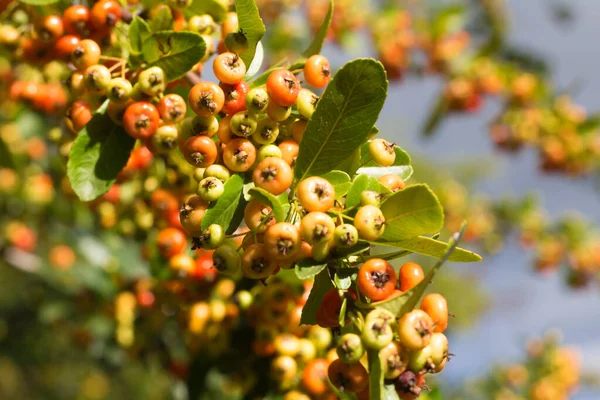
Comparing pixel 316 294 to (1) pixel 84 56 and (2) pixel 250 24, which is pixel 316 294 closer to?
(2) pixel 250 24

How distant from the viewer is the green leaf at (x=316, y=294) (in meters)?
1.40

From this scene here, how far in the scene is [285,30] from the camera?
5367 millimetres

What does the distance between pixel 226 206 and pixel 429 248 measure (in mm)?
505

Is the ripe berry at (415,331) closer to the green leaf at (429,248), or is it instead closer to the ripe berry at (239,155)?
the green leaf at (429,248)

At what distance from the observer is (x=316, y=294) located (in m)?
1.41

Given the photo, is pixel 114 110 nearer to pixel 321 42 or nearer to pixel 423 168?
pixel 321 42

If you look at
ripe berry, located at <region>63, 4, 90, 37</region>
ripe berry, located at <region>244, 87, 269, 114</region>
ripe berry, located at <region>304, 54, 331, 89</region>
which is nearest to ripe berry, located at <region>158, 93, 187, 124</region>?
ripe berry, located at <region>244, 87, 269, 114</region>

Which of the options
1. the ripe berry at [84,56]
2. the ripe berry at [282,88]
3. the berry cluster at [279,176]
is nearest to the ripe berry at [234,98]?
the berry cluster at [279,176]

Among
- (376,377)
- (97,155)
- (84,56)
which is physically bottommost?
(97,155)

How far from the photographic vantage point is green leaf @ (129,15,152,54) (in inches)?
61.1

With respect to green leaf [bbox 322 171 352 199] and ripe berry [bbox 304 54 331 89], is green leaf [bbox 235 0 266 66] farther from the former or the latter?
green leaf [bbox 322 171 352 199]

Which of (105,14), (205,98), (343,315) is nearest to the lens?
(343,315)

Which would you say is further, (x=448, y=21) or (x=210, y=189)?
(x=448, y=21)

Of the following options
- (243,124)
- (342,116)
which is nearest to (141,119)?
(243,124)
